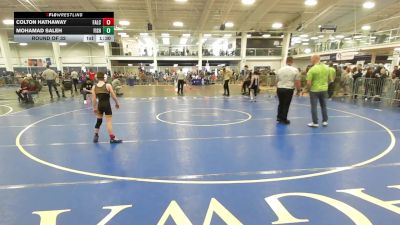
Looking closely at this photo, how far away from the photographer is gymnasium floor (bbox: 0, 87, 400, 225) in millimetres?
3035

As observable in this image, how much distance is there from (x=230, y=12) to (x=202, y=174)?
23.6m

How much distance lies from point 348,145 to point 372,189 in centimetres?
217

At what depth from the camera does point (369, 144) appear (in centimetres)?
561

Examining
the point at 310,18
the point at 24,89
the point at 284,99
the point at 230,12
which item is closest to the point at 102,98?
the point at 284,99

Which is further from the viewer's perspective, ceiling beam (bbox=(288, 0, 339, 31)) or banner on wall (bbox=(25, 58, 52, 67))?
banner on wall (bbox=(25, 58, 52, 67))

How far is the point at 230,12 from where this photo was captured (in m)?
25.1

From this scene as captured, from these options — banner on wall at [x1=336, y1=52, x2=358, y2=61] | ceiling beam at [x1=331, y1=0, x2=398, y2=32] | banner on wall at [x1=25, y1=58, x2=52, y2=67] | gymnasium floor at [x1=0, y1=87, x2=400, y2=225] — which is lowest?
gymnasium floor at [x1=0, y1=87, x2=400, y2=225]

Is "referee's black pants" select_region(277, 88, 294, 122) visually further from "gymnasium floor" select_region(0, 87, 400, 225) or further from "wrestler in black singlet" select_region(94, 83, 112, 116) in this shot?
"wrestler in black singlet" select_region(94, 83, 112, 116)

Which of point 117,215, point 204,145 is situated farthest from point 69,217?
point 204,145

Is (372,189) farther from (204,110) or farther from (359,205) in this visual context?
(204,110)

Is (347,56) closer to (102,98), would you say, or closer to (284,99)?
(284,99)

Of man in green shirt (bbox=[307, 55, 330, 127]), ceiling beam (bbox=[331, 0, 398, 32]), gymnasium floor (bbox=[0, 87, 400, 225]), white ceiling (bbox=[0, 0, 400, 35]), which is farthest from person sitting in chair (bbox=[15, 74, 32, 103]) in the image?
ceiling beam (bbox=[331, 0, 398, 32])

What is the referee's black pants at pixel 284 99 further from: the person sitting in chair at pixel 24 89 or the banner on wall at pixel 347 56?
the banner on wall at pixel 347 56
